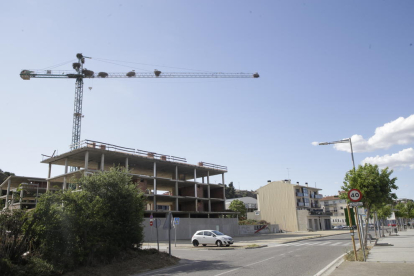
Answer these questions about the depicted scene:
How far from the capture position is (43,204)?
12.7m

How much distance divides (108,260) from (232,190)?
110920 mm

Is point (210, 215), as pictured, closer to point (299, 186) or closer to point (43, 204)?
point (299, 186)

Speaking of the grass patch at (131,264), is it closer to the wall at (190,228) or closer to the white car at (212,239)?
the white car at (212,239)

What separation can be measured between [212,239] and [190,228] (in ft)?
59.9

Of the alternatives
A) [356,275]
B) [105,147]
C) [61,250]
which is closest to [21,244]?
[61,250]

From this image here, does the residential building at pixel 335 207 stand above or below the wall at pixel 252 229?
above

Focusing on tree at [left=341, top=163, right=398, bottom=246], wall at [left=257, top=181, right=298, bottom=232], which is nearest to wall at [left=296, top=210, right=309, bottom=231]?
wall at [left=257, top=181, right=298, bottom=232]

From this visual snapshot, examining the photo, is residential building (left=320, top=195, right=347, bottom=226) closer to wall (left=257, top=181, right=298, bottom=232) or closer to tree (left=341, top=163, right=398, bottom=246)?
wall (left=257, top=181, right=298, bottom=232)

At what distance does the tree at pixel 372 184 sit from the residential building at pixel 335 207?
89822mm

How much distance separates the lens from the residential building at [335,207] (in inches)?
4035

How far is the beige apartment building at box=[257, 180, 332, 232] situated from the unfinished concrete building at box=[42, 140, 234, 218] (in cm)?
2211

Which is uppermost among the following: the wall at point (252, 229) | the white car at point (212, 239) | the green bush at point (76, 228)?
the green bush at point (76, 228)

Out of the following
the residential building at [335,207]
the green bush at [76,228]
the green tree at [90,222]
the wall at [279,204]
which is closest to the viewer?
the green bush at [76,228]

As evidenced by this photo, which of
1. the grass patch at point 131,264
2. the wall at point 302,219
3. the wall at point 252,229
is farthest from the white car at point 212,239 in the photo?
the wall at point 302,219
